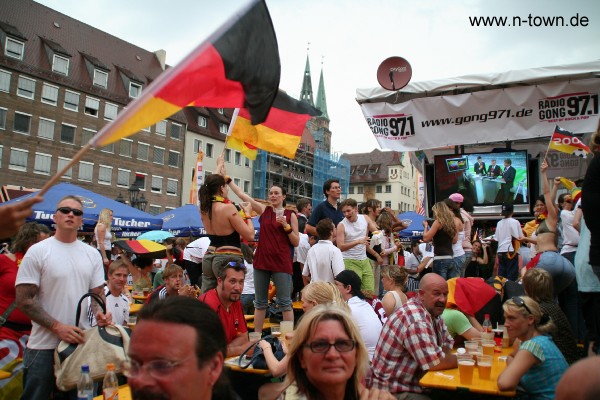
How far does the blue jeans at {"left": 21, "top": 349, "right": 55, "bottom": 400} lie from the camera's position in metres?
3.83

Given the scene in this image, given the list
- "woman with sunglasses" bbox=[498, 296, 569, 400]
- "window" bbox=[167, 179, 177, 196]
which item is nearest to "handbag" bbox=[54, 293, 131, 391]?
"woman with sunglasses" bbox=[498, 296, 569, 400]

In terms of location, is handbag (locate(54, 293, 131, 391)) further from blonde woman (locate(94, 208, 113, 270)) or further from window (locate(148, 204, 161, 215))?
window (locate(148, 204, 161, 215))

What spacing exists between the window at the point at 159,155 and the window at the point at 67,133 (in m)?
8.36

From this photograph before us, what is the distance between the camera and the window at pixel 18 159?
1532 inches

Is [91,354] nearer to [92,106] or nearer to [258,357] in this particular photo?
[258,357]

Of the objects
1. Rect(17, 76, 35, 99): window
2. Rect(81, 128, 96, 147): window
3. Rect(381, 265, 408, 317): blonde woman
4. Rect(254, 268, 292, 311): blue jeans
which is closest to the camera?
Rect(381, 265, 408, 317): blonde woman

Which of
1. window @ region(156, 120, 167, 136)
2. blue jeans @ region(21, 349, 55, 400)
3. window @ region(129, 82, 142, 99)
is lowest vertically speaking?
blue jeans @ region(21, 349, 55, 400)

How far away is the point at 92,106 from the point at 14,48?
24.5 ft

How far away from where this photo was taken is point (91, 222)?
46.4ft

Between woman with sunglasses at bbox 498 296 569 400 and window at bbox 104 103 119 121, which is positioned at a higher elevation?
window at bbox 104 103 119 121

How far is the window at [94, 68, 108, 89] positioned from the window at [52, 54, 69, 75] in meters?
2.65

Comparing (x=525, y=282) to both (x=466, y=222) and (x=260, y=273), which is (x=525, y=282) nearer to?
(x=260, y=273)

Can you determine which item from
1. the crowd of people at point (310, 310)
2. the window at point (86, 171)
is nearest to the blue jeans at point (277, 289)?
the crowd of people at point (310, 310)

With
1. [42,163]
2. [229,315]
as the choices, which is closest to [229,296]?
[229,315]
